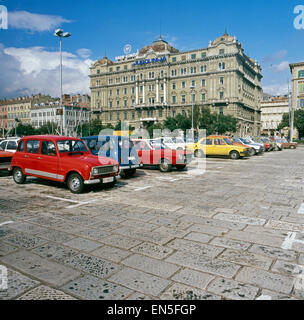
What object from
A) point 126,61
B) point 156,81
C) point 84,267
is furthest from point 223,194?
point 126,61

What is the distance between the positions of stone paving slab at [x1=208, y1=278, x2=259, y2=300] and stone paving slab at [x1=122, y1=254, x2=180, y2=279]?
0.58 m

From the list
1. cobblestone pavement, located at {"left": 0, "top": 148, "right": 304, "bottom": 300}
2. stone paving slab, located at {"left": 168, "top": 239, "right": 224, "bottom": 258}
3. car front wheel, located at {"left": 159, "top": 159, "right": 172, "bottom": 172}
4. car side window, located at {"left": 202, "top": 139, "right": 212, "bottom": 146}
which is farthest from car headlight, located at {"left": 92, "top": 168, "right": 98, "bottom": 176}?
car side window, located at {"left": 202, "top": 139, "right": 212, "bottom": 146}

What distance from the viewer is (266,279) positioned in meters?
3.49

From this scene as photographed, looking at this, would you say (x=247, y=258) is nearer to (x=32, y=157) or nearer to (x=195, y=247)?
(x=195, y=247)

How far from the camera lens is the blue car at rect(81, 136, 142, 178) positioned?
1093 centimetres

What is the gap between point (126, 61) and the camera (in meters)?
87.2

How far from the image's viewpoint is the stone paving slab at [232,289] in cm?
311

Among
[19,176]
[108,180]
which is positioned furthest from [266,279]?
[19,176]

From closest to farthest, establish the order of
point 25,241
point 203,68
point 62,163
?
point 25,241 → point 62,163 → point 203,68

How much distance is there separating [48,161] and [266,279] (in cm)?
751

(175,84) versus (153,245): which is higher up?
(175,84)

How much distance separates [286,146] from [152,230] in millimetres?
36228

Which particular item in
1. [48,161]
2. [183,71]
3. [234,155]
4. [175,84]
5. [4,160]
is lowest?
[234,155]

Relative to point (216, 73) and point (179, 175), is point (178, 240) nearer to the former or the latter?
point (179, 175)
